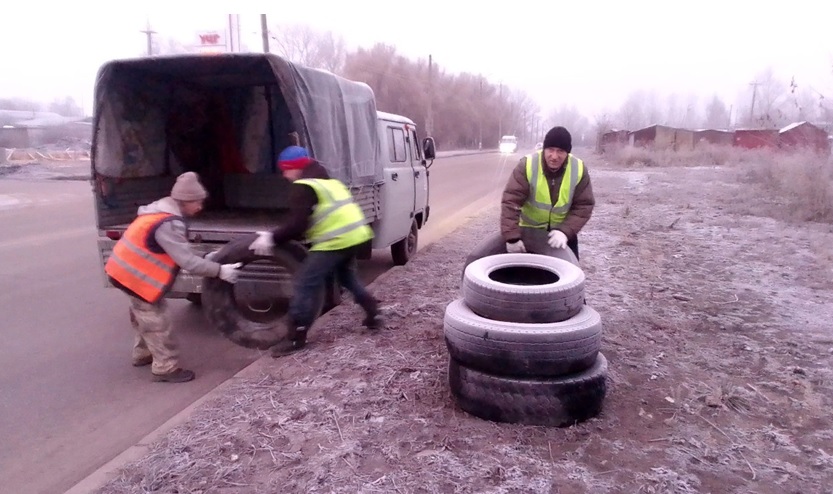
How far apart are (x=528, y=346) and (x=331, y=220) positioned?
7.10 ft

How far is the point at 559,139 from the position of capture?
4.36m

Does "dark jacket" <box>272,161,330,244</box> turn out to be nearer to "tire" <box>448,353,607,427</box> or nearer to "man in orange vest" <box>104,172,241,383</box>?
"man in orange vest" <box>104,172,241,383</box>

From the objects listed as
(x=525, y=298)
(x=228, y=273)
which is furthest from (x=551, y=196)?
(x=228, y=273)

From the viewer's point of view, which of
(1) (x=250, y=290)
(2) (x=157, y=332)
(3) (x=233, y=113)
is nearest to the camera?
(2) (x=157, y=332)

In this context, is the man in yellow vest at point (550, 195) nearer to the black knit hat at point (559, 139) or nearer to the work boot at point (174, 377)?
the black knit hat at point (559, 139)

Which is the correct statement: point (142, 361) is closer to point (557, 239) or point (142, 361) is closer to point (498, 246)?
point (498, 246)

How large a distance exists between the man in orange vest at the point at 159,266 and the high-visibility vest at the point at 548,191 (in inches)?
95.2

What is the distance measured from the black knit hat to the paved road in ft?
9.80

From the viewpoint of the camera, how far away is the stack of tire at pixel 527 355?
343 cm

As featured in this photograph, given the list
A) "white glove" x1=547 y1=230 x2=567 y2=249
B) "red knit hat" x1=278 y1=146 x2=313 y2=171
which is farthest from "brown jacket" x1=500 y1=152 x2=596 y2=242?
"red knit hat" x1=278 y1=146 x2=313 y2=171

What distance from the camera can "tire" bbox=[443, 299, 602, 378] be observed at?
341 cm

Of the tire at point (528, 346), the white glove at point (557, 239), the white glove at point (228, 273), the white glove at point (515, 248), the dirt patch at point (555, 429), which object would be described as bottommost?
the dirt patch at point (555, 429)

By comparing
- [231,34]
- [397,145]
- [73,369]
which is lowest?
[73,369]

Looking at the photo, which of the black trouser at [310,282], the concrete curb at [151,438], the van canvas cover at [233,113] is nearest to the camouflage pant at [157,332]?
the concrete curb at [151,438]
